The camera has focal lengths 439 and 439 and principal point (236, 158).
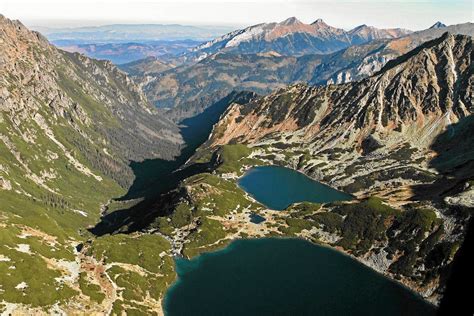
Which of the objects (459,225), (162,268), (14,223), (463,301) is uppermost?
(463,301)

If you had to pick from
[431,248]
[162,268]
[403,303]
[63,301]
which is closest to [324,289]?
[403,303]

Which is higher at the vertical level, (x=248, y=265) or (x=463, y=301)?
(x=463, y=301)

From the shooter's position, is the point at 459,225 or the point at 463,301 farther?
the point at 459,225

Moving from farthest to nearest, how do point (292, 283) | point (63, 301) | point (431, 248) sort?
point (431, 248), point (292, 283), point (63, 301)

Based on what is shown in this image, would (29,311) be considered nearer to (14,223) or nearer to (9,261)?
(9,261)

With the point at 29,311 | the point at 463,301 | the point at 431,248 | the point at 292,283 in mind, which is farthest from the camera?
the point at 431,248

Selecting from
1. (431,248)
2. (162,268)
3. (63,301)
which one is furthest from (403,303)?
(63,301)

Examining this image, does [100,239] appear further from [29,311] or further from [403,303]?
[403,303]
